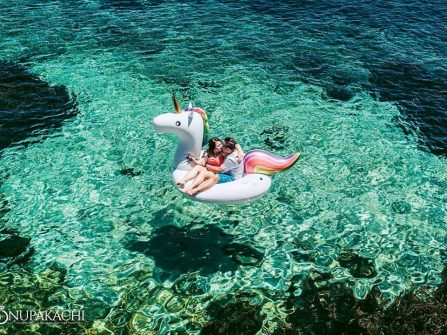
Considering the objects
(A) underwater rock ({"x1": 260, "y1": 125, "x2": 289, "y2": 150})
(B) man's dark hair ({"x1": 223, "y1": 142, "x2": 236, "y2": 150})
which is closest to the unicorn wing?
(B) man's dark hair ({"x1": 223, "y1": 142, "x2": 236, "y2": 150})

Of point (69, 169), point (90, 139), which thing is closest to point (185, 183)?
point (69, 169)

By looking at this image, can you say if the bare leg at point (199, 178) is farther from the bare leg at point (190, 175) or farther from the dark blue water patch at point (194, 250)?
the dark blue water patch at point (194, 250)

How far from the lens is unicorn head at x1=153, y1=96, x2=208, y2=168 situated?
10773mm

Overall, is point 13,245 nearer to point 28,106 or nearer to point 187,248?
point 187,248

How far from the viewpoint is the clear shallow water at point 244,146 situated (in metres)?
11.8

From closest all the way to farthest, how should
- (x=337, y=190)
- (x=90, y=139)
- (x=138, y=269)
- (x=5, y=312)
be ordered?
1. (x=5, y=312)
2. (x=138, y=269)
3. (x=337, y=190)
4. (x=90, y=139)

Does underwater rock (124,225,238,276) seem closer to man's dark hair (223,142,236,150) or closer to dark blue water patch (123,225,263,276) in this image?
dark blue water patch (123,225,263,276)

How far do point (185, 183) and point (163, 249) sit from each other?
279cm

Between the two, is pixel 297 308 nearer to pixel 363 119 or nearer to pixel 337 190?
pixel 337 190

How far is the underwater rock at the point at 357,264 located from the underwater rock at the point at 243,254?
233cm

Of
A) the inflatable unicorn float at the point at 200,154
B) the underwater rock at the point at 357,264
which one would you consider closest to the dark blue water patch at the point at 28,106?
the inflatable unicorn float at the point at 200,154

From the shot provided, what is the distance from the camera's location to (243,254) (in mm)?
12477

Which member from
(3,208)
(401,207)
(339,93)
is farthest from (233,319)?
(339,93)

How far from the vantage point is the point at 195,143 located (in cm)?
1127
